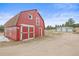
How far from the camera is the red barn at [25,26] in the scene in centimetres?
197

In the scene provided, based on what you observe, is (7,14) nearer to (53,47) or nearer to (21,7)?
(21,7)

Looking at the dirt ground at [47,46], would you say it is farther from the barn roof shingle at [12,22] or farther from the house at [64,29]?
the barn roof shingle at [12,22]

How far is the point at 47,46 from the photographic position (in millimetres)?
2020

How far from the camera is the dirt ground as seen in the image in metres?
1.96

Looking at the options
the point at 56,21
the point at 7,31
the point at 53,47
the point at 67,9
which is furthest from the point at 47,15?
the point at 7,31

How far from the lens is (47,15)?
2.04 m

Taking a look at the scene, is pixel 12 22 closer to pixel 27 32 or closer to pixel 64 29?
pixel 27 32

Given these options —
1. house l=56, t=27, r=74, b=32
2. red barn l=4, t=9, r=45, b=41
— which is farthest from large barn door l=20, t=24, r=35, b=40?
house l=56, t=27, r=74, b=32

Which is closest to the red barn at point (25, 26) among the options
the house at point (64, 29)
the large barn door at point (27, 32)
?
the large barn door at point (27, 32)

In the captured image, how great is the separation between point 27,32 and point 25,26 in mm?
92

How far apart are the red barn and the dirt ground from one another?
84mm

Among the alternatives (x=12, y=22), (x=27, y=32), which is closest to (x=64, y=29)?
(x=27, y=32)

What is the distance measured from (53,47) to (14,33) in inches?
22.1

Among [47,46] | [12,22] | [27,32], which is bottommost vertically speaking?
[47,46]
